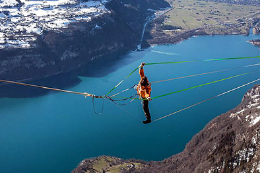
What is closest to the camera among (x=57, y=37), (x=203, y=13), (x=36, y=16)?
(x=57, y=37)

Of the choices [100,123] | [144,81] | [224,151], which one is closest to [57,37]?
[100,123]

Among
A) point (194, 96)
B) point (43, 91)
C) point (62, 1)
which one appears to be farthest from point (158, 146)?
point (62, 1)

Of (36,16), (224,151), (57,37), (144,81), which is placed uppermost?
(36,16)

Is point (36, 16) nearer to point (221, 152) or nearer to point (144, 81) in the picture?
point (221, 152)

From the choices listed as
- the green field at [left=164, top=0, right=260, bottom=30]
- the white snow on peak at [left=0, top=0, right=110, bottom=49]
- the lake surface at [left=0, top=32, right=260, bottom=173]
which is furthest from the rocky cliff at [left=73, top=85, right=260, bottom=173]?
the green field at [left=164, top=0, right=260, bottom=30]

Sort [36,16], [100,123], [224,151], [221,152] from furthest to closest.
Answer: [36,16] < [100,123] < [221,152] < [224,151]

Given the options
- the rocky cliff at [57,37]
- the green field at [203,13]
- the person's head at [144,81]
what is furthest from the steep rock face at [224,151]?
the green field at [203,13]

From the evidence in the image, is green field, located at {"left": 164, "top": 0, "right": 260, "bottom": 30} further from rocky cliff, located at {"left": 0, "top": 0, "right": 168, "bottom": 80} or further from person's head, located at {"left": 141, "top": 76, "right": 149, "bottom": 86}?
person's head, located at {"left": 141, "top": 76, "right": 149, "bottom": 86}
